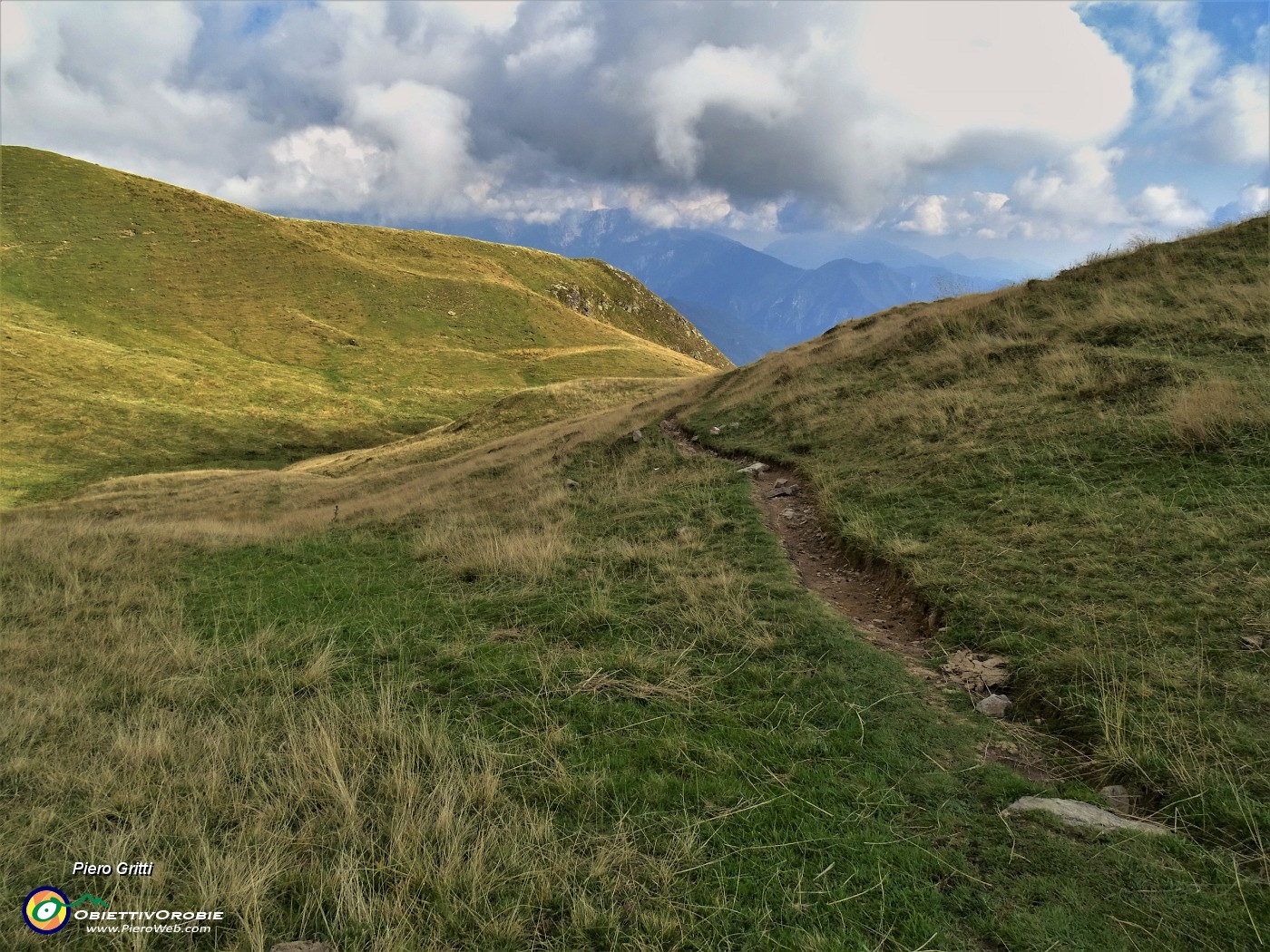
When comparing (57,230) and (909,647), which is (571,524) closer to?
(909,647)

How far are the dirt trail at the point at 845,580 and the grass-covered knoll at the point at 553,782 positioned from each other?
468 millimetres

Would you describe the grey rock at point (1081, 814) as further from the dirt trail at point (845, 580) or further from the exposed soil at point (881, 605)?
the dirt trail at point (845, 580)

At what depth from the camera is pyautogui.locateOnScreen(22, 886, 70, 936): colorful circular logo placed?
326 centimetres

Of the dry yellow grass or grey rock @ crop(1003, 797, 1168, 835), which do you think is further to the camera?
grey rock @ crop(1003, 797, 1168, 835)

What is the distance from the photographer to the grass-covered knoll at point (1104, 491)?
4.35 meters

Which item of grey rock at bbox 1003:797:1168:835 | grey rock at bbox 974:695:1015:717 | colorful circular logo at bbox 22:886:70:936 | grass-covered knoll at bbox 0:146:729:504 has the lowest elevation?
colorful circular logo at bbox 22:886:70:936

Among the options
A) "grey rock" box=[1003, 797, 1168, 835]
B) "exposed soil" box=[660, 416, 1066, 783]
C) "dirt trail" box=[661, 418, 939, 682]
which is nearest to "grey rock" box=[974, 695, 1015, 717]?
"exposed soil" box=[660, 416, 1066, 783]

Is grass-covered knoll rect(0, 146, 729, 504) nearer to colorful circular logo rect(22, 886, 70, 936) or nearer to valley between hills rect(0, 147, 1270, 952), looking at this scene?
valley between hills rect(0, 147, 1270, 952)

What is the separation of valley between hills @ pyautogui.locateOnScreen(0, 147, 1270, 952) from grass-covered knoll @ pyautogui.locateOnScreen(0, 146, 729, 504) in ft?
135

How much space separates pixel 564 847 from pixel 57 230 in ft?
384

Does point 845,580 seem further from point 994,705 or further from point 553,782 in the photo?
point 553,782

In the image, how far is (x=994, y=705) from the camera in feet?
16.7

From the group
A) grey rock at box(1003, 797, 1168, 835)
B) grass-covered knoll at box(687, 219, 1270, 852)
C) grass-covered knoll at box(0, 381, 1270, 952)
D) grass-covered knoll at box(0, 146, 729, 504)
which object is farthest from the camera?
grass-covered knoll at box(0, 146, 729, 504)

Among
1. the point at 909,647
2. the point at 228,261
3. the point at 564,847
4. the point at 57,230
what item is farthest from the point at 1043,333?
the point at 57,230
